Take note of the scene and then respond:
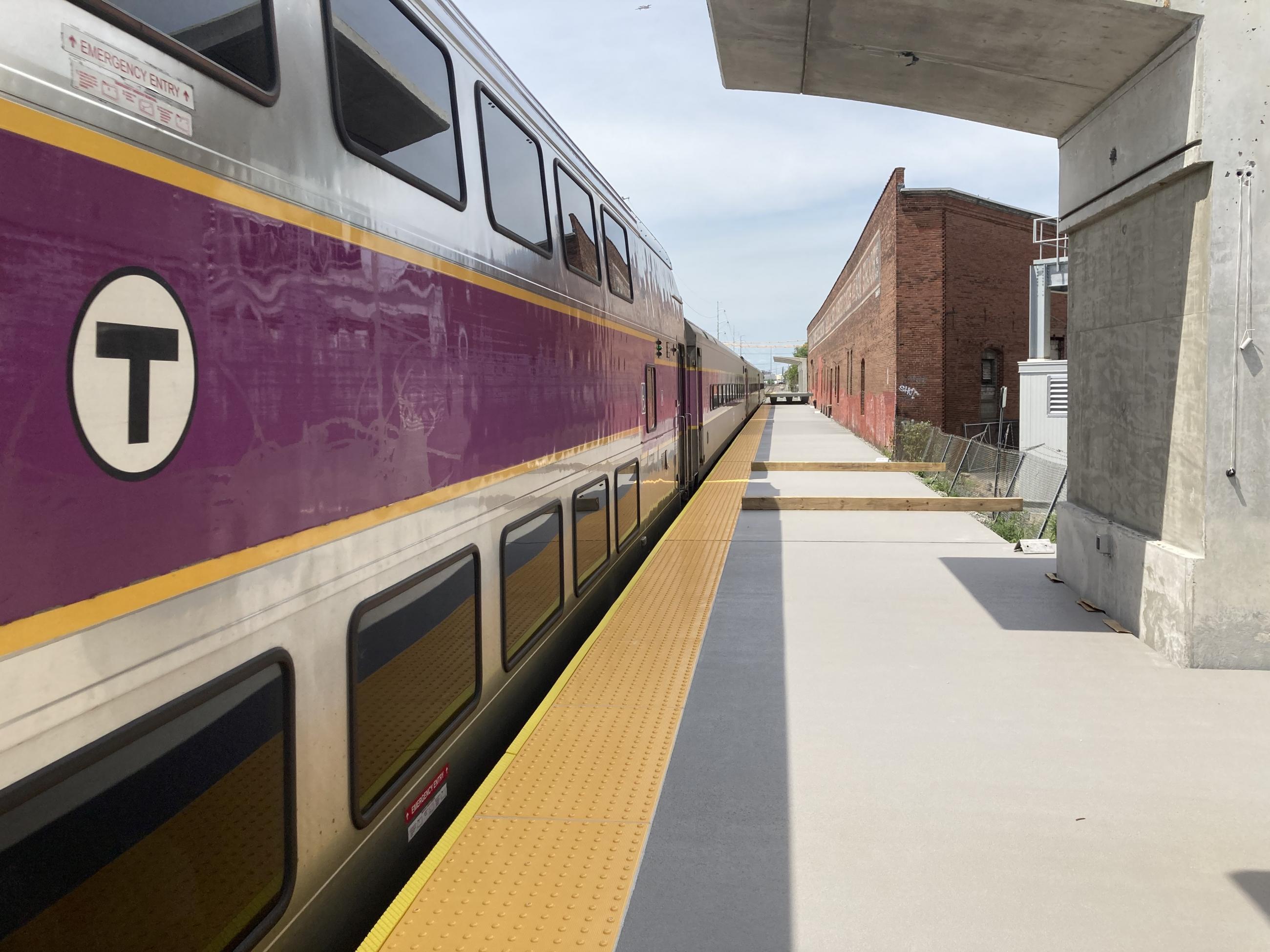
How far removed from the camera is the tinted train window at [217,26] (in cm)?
181

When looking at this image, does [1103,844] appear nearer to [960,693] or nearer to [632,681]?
[960,693]

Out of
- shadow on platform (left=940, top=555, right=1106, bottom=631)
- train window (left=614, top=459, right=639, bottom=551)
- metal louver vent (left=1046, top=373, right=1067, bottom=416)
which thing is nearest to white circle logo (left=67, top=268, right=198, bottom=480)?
train window (left=614, top=459, right=639, bottom=551)

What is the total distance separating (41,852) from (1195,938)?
3.11 meters

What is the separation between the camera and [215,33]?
2.11m

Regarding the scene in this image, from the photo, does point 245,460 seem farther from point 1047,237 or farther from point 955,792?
point 1047,237

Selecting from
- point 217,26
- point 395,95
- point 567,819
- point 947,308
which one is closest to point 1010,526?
point 567,819

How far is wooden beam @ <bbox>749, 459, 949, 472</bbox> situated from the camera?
16.0m

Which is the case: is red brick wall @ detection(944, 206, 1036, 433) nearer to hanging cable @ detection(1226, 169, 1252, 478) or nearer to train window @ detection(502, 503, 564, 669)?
hanging cable @ detection(1226, 169, 1252, 478)

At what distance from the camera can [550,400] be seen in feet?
16.5

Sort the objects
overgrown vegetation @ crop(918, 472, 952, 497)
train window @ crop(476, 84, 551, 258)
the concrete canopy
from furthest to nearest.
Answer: overgrown vegetation @ crop(918, 472, 952, 497)
the concrete canopy
train window @ crop(476, 84, 551, 258)

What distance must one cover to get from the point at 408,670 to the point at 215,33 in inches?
82.0

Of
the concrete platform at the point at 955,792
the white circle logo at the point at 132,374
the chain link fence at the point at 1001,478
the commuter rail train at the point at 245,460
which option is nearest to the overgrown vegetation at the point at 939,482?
the chain link fence at the point at 1001,478

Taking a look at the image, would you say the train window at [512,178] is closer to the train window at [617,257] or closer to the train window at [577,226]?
the train window at [577,226]

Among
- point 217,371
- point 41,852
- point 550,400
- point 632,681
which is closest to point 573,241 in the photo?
point 550,400
